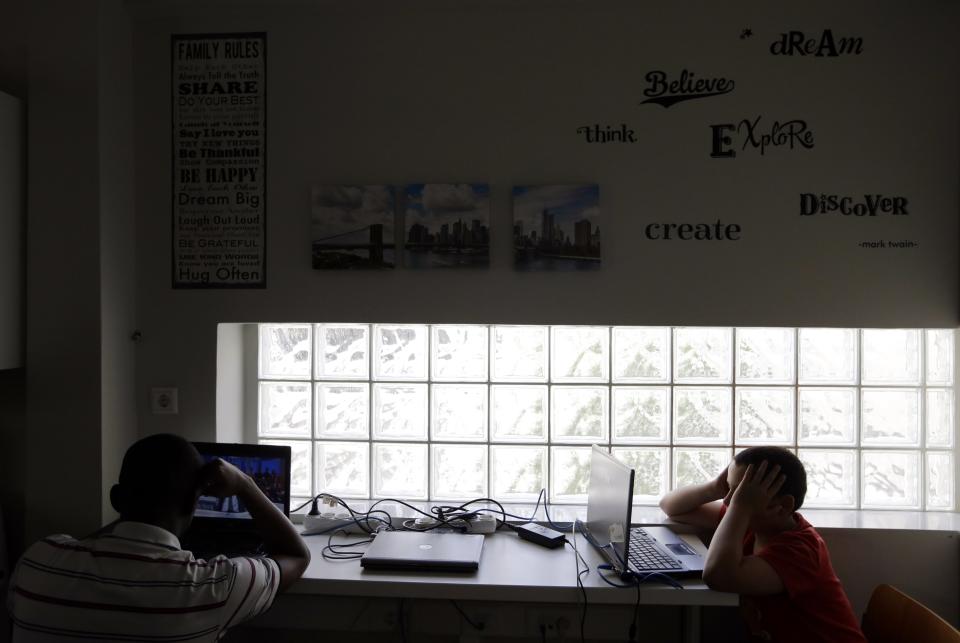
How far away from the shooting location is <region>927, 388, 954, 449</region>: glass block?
2.32m

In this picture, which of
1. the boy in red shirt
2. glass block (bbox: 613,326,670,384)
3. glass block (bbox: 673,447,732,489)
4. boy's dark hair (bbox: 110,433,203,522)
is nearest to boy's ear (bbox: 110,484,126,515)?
boy's dark hair (bbox: 110,433,203,522)

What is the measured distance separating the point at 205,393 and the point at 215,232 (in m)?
0.63

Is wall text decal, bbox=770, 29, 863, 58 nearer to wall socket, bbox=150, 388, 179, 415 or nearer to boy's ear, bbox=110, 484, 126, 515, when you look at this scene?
boy's ear, bbox=110, 484, 126, 515

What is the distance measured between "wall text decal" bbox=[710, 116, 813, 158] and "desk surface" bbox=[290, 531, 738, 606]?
5.01 ft

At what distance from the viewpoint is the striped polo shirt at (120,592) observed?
1234 mm

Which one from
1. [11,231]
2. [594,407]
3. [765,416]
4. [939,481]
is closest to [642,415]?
[594,407]

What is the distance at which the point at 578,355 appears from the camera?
2455 mm

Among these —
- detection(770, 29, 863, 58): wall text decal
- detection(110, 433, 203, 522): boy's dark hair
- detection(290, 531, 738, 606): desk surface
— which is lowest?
detection(290, 531, 738, 606): desk surface

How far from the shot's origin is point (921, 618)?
1.64 metres

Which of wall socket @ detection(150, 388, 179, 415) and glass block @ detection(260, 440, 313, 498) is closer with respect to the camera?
wall socket @ detection(150, 388, 179, 415)

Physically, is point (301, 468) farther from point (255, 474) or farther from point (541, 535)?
point (541, 535)

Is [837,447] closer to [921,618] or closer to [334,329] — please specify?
[921,618]

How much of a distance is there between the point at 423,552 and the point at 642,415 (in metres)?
1.08

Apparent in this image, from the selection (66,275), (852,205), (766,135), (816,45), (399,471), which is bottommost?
(399,471)
